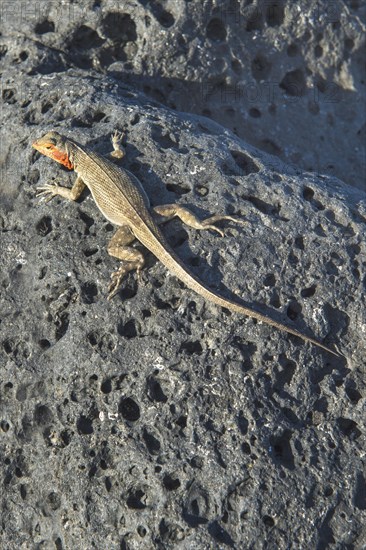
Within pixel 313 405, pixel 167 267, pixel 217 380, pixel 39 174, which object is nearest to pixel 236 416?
pixel 217 380

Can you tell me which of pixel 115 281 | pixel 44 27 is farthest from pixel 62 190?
pixel 44 27

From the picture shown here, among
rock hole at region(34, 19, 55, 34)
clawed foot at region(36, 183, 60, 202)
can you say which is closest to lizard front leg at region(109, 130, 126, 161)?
clawed foot at region(36, 183, 60, 202)

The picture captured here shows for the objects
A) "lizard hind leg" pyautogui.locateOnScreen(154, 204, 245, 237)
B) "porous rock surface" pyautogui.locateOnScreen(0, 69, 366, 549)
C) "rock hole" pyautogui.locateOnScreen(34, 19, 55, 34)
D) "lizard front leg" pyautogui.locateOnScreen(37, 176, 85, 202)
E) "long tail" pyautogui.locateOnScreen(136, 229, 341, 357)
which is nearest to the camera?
"porous rock surface" pyautogui.locateOnScreen(0, 69, 366, 549)

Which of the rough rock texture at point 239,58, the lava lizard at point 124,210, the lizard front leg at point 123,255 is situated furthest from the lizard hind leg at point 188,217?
the rough rock texture at point 239,58

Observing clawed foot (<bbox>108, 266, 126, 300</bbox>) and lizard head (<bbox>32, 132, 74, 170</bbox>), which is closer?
clawed foot (<bbox>108, 266, 126, 300</bbox>)

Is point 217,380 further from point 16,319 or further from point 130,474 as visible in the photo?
point 16,319

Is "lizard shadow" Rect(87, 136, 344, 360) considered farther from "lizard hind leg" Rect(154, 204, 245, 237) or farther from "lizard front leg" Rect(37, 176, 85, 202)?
"lizard front leg" Rect(37, 176, 85, 202)

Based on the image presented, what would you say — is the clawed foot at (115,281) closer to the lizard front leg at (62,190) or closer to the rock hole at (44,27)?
the lizard front leg at (62,190)
